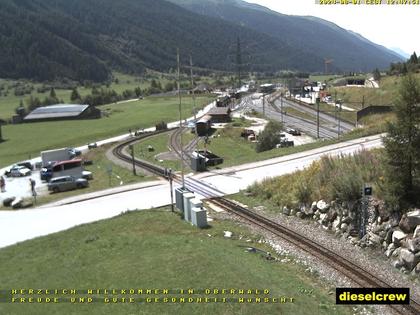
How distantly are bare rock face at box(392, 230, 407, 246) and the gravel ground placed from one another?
0.93 m

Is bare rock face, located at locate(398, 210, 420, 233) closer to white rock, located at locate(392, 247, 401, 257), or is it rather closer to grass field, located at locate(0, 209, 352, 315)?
white rock, located at locate(392, 247, 401, 257)

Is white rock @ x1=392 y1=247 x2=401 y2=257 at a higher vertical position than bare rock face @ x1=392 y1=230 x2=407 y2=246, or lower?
lower

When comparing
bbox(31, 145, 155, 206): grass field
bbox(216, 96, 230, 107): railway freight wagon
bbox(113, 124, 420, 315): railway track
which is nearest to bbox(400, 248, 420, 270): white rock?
bbox(113, 124, 420, 315): railway track

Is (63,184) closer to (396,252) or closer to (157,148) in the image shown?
(157,148)

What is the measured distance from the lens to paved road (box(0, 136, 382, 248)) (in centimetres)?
3153

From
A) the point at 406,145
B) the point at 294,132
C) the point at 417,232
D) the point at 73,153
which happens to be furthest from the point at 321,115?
the point at 417,232

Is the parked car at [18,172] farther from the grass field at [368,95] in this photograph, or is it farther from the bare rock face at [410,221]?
the grass field at [368,95]

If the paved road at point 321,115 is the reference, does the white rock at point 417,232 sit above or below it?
above

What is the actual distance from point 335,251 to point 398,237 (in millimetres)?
3104

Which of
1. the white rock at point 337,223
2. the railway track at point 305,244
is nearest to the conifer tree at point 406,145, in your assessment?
the white rock at point 337,223

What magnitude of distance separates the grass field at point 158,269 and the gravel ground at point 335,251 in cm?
66

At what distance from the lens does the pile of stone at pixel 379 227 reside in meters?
19.9

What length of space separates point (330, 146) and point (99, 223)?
27.6 metres

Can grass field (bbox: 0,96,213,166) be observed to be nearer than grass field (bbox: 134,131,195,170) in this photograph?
No
